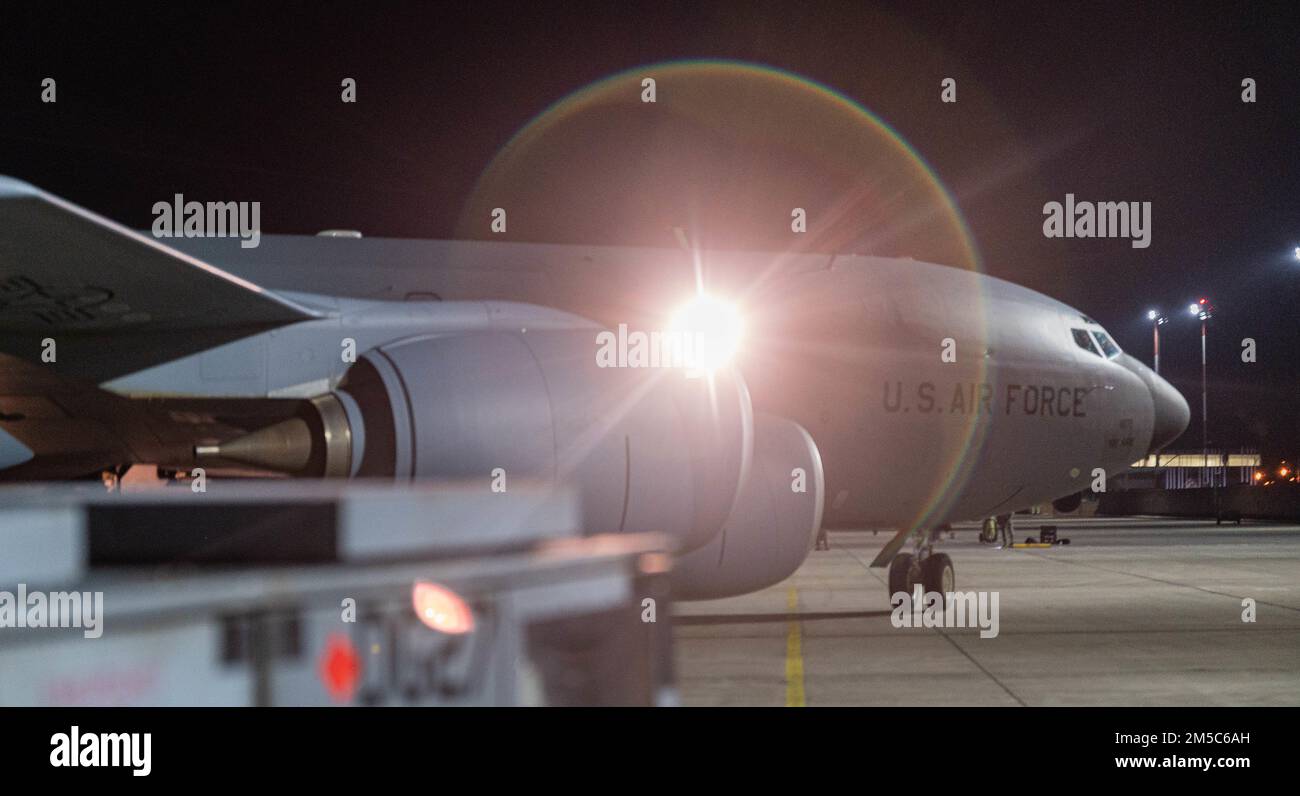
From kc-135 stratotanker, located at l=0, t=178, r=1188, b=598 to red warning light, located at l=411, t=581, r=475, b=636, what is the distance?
4.22 meters

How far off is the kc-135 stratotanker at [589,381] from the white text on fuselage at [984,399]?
0.10ft

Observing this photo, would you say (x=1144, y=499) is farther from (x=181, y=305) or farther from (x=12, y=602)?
(x=12, y=602)

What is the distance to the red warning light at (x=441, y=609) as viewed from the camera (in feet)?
7.88

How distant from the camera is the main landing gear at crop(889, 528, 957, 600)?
14.6 metres

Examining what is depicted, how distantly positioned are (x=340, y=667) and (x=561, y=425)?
5.84 metres

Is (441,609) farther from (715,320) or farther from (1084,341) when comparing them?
(1084,341)

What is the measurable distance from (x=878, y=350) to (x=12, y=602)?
11.3 meters

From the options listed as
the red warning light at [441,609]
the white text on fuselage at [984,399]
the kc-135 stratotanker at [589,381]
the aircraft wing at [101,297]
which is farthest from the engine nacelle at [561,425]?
the red warning light at [441,609]

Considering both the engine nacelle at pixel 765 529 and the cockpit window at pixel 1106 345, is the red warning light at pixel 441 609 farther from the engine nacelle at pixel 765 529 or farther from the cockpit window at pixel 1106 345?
the cockpit window at pixel 1106 345

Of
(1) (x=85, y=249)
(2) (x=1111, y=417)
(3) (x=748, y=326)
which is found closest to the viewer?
(1) (x=85, y=249)

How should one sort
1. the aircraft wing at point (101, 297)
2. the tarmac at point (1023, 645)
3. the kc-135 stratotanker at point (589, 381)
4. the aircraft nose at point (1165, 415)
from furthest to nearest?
the aircraft nose at point (1165, 415), the tarmac at point (1023, 645), the kc-135 stratotanker at point (589, 381), the aircraft wing at point (101, 297)

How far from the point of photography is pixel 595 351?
8531 millimetres

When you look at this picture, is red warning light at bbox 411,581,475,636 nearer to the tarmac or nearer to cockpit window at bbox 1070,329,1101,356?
the tarmac
